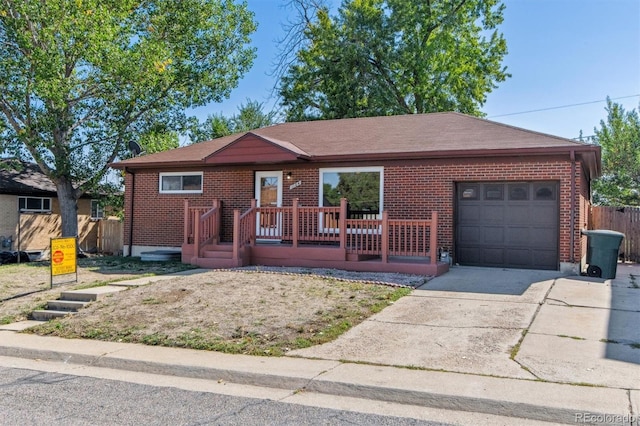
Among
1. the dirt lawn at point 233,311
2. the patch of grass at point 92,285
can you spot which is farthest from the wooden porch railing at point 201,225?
the patch of grass at point 92,285

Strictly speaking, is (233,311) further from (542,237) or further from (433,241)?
(542,237)

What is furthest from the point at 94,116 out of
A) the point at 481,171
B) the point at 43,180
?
the point at 481,171

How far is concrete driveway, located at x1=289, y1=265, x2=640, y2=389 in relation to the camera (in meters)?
5.33

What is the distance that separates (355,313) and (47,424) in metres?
4.42

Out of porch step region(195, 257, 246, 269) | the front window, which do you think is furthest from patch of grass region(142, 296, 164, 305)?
the front window

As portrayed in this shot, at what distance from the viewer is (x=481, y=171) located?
1230 centimetres

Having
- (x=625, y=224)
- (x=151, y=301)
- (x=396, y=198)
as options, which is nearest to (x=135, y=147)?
(x=396, y=198)

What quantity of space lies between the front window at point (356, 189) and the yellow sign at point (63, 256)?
6.14 m

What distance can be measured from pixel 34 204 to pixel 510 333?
21.7 metres

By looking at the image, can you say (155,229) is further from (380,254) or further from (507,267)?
(507,267)

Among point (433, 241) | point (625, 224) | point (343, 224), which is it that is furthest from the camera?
point (625, 224)

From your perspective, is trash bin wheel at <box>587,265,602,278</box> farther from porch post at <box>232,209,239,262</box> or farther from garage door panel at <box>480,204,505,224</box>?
porch post at <box>232,209,239,262</box>

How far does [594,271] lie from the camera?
442 inches

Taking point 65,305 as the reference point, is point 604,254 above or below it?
above
